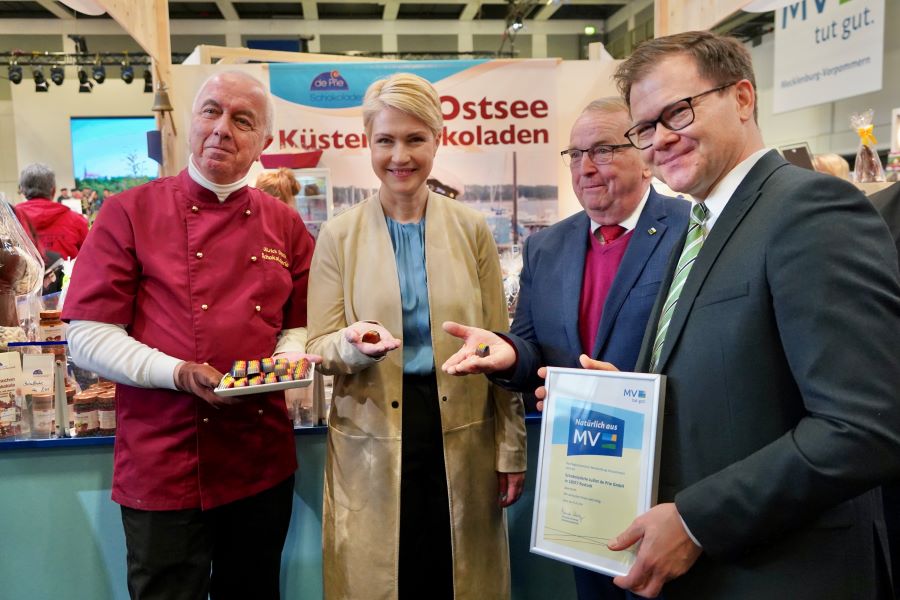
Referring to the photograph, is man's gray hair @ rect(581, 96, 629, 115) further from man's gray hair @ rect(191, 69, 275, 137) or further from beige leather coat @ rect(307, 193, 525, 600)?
man's gray hair @ rect(191, 69, 275, 137)

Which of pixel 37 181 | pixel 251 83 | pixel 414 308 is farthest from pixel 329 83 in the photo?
pixel 414 308

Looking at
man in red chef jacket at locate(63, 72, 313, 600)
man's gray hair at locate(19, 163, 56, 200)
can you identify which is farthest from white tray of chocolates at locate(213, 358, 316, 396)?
man's gray hair at locate(19, 163, 56, 200)

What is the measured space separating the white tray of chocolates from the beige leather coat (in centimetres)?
12

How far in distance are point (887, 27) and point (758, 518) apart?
11.4 meters

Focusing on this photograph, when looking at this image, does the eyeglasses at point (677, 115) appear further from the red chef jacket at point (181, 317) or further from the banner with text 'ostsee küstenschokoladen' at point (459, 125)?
the banner with text 'ostsee küstenschokoladen' at point (459, 125)

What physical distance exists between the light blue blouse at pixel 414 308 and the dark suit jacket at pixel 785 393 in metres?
0.79

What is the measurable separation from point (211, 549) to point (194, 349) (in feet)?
1.79

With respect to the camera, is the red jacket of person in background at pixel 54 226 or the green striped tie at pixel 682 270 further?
the red jacket of person in background at pixel 54 226

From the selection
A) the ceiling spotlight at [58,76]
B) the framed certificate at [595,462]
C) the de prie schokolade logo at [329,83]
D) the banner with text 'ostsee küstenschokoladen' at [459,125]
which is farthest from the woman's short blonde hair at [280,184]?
the ceiling spotlight at [58,76]

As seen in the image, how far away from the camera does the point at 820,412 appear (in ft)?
3.21

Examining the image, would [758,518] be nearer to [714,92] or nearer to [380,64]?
[714,92]

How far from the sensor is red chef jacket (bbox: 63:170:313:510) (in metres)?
1.67

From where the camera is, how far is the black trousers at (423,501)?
1812mm

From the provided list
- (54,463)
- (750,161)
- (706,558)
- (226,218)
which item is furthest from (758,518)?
(54,463)
